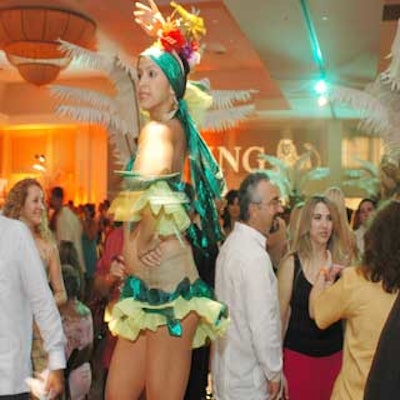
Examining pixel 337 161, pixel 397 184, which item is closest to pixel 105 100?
pixel 397 184

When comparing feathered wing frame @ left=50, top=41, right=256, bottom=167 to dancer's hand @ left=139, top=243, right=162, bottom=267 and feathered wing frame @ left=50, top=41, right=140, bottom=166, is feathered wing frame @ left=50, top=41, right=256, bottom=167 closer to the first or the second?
feathered wing frame @ left=50, top=41, right=140, bottom=166

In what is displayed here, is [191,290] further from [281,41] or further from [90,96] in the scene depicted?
[281,41]

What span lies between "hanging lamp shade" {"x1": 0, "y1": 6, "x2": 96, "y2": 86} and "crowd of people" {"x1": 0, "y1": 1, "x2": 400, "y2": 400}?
331cm

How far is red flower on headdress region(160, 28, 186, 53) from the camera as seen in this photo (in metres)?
2.45

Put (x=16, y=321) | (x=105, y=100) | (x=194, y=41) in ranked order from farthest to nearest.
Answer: (x=105, y=100), (x=194, y=41), (x=16, y=321)

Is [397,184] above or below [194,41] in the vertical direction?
below

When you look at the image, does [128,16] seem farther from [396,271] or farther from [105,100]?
[396,271]

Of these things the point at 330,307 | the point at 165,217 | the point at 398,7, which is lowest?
the point at 330,307

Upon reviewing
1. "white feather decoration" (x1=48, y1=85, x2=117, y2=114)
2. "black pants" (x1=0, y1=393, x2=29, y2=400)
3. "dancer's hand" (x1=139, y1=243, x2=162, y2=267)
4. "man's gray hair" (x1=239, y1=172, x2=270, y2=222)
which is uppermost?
"white feather decoration" (x1=48, y1=85, x2=117, y2=114)

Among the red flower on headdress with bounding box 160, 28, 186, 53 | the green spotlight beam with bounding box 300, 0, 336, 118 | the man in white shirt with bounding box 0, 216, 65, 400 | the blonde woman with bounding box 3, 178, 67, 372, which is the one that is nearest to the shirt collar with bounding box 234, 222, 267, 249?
the red flower on headdress with bounding box 160, 28, 186, 53

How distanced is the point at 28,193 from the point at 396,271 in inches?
81.3

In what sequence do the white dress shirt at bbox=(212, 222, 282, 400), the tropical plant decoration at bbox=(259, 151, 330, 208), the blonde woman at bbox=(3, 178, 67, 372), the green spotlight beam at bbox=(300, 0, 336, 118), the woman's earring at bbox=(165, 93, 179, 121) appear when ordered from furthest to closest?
the tropical plant decoration at bbox=(259, 151, 330, 208) < the green spotlight beam at bbox=(300, 0, 336, 118) < the blonde woman at bbox=(3, 178, 67, 372) < the white dress shirt at bbox=(212, 222, 282, 400) < the woman's earring at bbox=(165, 93, 179, 121)

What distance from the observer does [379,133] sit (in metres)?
3.65

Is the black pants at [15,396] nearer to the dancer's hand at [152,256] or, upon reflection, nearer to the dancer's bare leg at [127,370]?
the dancer's bare leg at [127,370]
